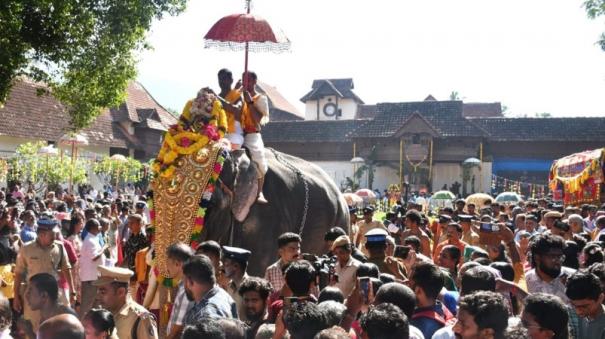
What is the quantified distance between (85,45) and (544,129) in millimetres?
29907

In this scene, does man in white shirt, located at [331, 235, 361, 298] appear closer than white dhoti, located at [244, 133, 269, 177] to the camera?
Yes

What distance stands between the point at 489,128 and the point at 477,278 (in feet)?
123

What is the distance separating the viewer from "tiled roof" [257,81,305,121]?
59.0 meters

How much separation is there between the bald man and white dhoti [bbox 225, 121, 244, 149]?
4153 millimetres

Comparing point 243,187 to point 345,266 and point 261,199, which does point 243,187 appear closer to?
point 261,199

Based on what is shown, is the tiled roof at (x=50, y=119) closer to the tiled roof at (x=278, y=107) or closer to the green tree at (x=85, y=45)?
the green tree at (x=85, y=45)

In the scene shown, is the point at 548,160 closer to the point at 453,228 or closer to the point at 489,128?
the point at 489,128

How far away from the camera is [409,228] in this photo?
9.69m

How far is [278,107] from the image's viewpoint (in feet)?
197

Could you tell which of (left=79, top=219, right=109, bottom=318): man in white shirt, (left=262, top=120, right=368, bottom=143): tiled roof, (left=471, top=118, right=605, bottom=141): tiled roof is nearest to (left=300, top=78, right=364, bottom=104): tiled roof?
(left=262, top=120, right=368, bottom=143): tiled roof

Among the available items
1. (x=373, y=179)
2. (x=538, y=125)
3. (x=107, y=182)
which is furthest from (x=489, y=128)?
(x=107, y=182)

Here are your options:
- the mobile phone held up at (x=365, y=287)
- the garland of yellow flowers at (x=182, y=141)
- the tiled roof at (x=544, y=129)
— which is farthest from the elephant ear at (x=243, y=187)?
the tiled roof at (x=544, y=129)

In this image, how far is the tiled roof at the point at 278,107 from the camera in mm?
59031

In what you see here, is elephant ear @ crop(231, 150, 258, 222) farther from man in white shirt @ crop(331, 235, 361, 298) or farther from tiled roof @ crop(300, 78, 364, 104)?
tiled roof @ crop(300, 78, 364, 104)
